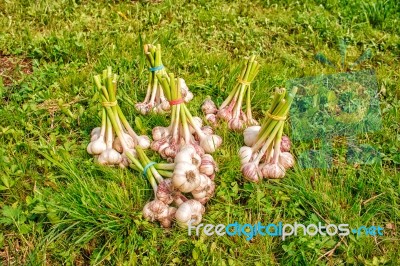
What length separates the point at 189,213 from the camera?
2344 millimetres

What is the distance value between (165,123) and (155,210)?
82cm

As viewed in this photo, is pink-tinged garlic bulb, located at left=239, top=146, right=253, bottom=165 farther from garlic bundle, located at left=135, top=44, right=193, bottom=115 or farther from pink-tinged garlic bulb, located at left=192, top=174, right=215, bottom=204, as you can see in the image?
garlic bundle, located at left=135, top=44, right=193, bottom=115

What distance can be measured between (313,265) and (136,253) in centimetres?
96

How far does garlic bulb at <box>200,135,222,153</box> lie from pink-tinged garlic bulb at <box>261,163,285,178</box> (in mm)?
339

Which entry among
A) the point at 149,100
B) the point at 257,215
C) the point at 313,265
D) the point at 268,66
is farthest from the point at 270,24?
the point at 313,265

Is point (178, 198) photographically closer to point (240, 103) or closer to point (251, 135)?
point (251, 135)

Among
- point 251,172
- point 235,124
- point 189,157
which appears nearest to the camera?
point 189,157

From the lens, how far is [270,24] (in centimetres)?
450

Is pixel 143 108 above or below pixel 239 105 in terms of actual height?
below

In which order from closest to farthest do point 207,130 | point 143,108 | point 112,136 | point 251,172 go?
point 251,172
point 112,136
point 207,130
point 143,108

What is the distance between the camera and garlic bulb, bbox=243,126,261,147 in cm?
277

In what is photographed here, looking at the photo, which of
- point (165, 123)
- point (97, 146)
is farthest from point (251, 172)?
point (97, 146)

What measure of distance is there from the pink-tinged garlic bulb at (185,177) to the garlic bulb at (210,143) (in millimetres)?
406

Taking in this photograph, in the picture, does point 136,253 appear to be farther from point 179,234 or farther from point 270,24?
point 270,24
